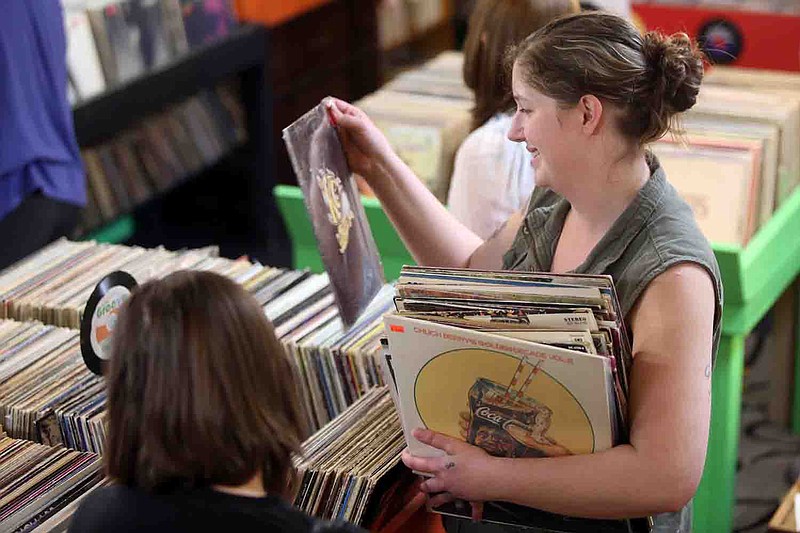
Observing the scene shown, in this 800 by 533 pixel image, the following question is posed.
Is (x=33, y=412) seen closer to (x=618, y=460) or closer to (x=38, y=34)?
(x=618, y=460)

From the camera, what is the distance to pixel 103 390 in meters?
1.95

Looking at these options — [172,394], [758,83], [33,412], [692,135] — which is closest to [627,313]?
[172,394]

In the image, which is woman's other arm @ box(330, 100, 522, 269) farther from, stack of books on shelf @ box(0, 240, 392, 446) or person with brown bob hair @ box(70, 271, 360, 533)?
person with brown bob hair @ box(70, 271, 360, 533)

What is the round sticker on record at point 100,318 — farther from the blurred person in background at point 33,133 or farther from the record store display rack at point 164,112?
the record store display rack at point 164,112

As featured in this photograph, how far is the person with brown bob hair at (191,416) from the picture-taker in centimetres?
124

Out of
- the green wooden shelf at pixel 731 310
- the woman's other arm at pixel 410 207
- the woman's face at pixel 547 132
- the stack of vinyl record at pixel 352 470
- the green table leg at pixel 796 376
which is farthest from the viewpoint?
the green table leg at pixel 796 376

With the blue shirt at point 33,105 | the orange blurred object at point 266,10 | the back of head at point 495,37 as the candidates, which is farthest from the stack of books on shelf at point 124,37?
the back of head at point 495,37

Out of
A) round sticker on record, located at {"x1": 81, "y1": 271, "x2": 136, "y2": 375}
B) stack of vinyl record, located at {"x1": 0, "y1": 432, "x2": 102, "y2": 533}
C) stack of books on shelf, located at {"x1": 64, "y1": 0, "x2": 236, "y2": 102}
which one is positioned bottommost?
stack of books on shelf, located at {"x1": 64, "y1": 0, "x2": 236, "y2": 102}

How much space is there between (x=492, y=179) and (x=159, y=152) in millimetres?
2169

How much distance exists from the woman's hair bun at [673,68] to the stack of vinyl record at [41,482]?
93 centimetres

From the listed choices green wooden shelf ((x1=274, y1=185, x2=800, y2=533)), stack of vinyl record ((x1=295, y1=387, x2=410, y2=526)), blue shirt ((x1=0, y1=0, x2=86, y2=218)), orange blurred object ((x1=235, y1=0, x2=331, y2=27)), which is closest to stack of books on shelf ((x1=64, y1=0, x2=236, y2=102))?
orange blurred object ((x1=235, y1=0, x2=331, y2=27))

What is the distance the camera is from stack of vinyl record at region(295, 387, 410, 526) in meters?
1.70

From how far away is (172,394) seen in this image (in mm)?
1245

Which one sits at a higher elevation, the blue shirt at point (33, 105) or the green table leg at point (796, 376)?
Result: the blue shirt at point (33, 105)
